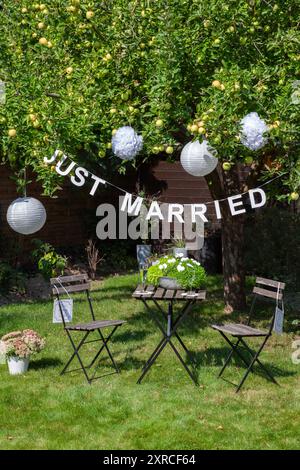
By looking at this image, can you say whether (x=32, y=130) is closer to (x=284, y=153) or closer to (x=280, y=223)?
(x=284, y=153)

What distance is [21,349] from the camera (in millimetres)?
7691

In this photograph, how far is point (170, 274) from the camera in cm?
758

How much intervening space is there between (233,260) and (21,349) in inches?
147

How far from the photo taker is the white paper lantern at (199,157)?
22.7ft

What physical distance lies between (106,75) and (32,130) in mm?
1037

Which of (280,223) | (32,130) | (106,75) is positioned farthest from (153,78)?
(280,223)

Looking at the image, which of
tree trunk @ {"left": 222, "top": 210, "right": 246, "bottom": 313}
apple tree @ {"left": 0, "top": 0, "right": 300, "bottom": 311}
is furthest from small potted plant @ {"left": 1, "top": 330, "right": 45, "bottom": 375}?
tree trunk @ {"left": 222, "top": 210, "right": 246, "bottom": 313}

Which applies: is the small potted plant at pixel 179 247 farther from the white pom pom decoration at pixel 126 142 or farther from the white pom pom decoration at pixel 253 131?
the white pom pom decoration at pixel 253 131

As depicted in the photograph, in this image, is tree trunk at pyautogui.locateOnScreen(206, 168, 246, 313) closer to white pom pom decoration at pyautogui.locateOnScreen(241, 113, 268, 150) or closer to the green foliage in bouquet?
the green foliage in bouquet

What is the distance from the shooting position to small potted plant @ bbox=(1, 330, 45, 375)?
771 centimetres

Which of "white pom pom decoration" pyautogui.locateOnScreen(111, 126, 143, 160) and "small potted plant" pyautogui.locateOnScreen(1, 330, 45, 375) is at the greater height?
"white pom pom decoration" pyautogui.locateOnScreen(111, 126, 143, 160)

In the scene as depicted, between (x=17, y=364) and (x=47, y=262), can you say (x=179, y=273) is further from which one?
(x=47, y=262)

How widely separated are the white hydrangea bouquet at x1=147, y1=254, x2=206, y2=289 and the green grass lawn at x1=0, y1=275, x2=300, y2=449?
0.98m

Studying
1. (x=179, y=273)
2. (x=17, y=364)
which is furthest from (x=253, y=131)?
(x=17, y=364)
